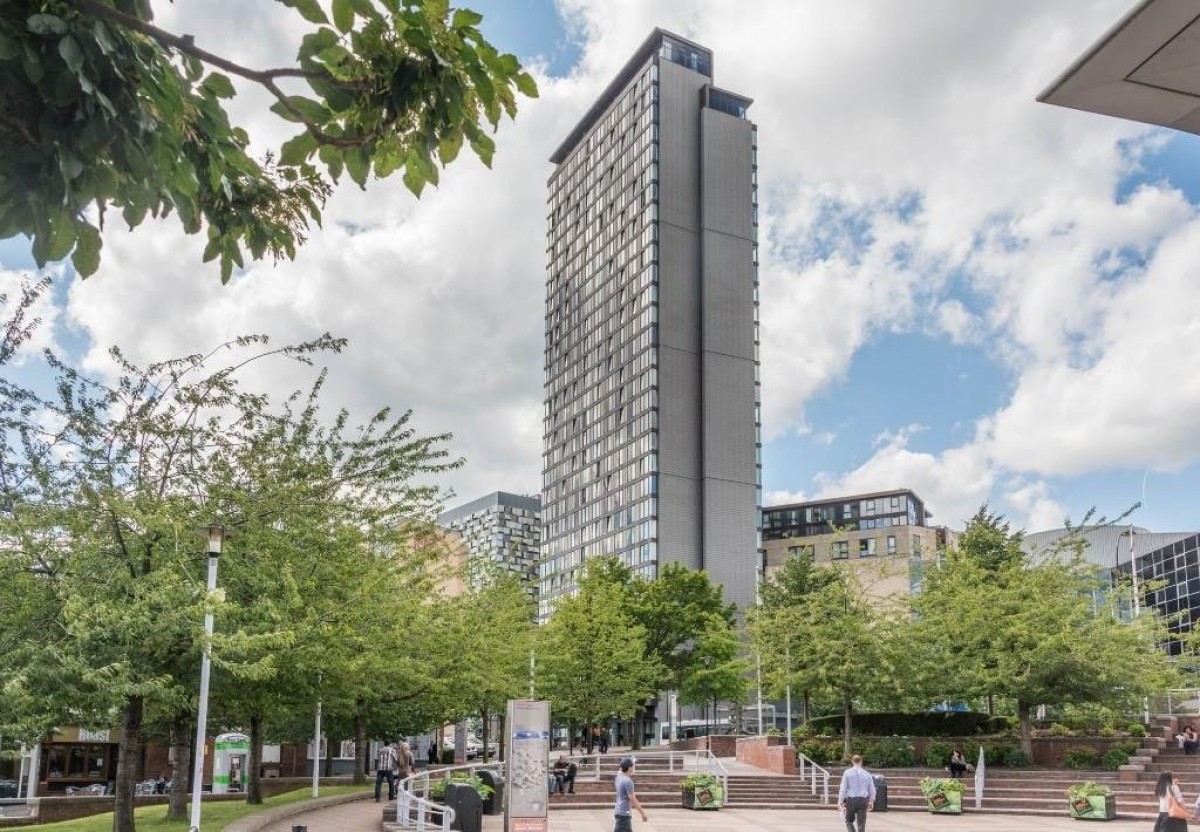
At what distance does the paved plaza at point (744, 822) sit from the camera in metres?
25.2

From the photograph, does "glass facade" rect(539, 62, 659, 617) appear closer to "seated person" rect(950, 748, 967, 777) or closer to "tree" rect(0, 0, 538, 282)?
"seated person" rect(950, 748, 967, 777)

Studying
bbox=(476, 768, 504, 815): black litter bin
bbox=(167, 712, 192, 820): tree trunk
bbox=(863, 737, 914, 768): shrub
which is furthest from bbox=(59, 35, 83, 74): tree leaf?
bbox=(863, 737, 914, 768): shrub

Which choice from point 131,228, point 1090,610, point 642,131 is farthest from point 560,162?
point 131,228

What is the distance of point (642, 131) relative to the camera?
12331 centimetres

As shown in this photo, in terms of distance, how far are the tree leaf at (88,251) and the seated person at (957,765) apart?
117 feet

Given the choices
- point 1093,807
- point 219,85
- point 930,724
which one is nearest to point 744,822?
point 1093,807

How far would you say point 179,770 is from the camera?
83.4 feet

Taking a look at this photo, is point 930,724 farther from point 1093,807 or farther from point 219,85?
point 219,85

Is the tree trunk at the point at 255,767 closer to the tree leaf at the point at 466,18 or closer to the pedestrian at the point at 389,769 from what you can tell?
the pedestrian at the point at 389,769

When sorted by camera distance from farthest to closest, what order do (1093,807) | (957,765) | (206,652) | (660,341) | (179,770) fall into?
(660,341) → (957,765) → (1093,807) → (179,770) → (206,652)

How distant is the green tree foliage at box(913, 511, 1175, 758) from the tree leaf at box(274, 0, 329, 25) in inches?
1337

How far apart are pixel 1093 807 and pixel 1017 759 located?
23.3 feet

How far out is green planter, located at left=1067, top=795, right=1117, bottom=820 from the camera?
28875 millimetres

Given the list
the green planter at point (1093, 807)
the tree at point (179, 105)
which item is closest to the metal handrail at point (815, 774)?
the green planter at point (1093, 807)
